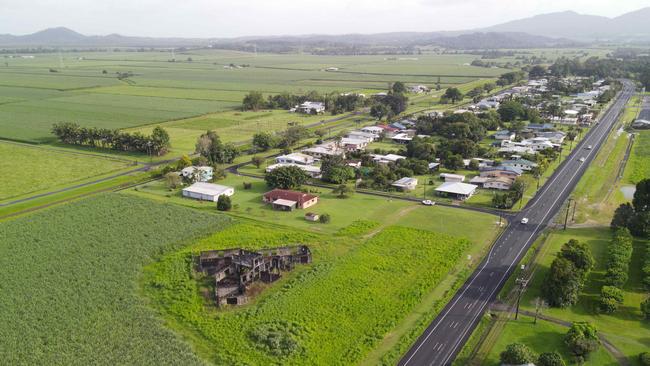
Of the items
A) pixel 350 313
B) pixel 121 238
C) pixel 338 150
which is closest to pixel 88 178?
pixel 121 238

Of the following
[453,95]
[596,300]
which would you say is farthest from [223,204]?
[453,95]

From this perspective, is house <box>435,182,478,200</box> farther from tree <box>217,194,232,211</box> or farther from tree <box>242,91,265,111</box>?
tree <box>242,91,265,111</box>

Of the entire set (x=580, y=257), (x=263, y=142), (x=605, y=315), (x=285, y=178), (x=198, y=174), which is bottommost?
(x=605, y=315)

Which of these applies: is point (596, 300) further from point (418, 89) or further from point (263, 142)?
point (418, 89)

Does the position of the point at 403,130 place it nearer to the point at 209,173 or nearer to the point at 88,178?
the point at 209,173

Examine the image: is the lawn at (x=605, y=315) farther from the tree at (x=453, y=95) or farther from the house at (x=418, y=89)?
the house at (x=418, y=89)

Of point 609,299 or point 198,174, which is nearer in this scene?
point 609,299
